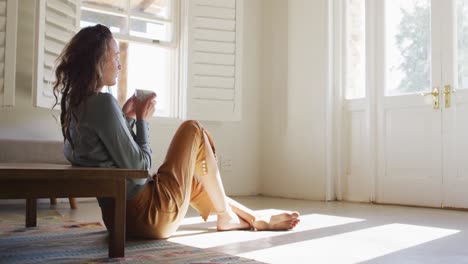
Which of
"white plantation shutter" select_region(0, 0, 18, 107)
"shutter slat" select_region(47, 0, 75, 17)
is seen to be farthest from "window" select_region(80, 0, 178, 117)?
"white plantation shutter" select_region(0, 0, 18, 107)

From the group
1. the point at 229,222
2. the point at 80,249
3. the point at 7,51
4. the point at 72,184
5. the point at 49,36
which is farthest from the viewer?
the point at 49,36

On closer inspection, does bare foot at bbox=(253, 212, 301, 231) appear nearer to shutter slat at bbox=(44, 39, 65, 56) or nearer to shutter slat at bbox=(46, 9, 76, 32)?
shutter slat at bbox=(44, 39, 65, 56)

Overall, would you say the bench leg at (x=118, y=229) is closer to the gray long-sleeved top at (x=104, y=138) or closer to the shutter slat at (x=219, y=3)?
the gray long-sleeved top at (x=104, y=138)

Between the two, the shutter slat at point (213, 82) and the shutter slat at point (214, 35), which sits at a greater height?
the shutter slat at point (214, 35)

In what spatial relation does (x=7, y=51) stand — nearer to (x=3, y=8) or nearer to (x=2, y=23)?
(x=2, y=23)

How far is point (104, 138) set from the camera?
5.48 feet

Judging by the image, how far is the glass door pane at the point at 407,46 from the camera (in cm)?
399

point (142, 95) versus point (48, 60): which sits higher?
point (48, 60)

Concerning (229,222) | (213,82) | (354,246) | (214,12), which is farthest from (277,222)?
(214,12)

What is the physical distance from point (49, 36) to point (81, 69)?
2.22 metres

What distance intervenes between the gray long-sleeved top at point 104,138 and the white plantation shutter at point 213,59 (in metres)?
2.88

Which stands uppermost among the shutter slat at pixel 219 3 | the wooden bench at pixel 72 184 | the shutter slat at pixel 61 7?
the shutter slat at pixel 219 3

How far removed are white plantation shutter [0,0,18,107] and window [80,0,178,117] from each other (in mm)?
728

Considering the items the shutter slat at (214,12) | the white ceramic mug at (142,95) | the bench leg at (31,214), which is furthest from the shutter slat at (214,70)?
the white ceramic mug at (142,95)
